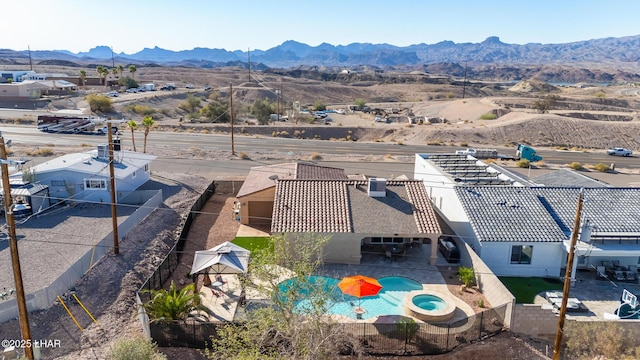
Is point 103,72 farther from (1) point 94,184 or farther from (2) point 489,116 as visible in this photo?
(1) point 94,184

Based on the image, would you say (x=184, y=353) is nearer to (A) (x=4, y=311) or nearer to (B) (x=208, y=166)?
(A) (x=4, y=311)

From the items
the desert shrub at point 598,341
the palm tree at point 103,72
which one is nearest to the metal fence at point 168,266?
the desert shrub at point 598,341

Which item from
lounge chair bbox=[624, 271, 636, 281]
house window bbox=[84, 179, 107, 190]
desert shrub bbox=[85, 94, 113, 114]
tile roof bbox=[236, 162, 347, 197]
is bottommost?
lounge chair bbox=[624, 271, 636, 281]

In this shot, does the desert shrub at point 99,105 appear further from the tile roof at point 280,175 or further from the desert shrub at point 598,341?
the desert shrub at point 598,341

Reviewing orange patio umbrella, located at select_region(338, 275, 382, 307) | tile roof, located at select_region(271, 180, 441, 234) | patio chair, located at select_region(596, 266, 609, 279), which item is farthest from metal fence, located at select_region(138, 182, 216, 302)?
patio chair, located at select_region(596, 266, 609, 279)

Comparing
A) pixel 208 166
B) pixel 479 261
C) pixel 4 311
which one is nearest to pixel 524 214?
pixel 479 261

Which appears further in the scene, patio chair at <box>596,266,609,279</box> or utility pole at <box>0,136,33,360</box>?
patio chair at <box>596,266,609,279</box>

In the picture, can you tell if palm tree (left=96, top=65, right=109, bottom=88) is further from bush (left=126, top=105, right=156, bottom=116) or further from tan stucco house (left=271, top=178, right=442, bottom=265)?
tan stucco house (left=271, top=178, right=442, bottom=265)
